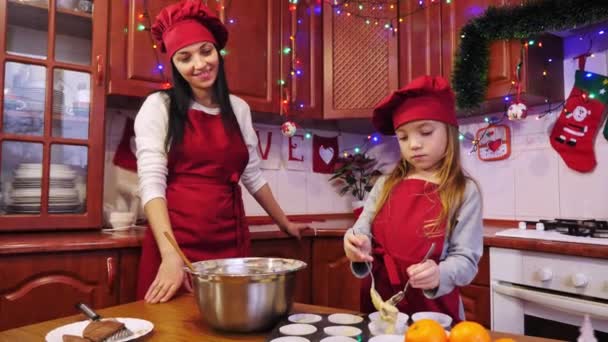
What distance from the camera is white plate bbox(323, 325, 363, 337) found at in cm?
65

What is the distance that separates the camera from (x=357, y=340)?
0.62 meters

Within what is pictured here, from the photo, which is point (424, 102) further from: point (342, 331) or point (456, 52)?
point (456, 52)

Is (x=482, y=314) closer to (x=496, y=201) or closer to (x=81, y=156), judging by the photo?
(x=496, y=201)

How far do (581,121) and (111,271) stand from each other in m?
1.76

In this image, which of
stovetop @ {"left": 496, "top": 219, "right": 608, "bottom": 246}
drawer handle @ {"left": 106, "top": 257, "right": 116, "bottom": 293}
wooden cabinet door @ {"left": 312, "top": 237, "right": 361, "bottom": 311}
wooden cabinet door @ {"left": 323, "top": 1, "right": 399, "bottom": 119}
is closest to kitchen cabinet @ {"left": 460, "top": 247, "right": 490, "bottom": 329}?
stovetop @ {"left": 496, "top": 219, "right": 608, "bottom": 246}

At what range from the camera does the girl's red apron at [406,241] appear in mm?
982

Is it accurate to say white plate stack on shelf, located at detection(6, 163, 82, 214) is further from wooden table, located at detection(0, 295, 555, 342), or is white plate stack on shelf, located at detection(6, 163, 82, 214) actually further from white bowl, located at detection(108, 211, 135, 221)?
wooden table, located at detection(0, 295, 555, 342)

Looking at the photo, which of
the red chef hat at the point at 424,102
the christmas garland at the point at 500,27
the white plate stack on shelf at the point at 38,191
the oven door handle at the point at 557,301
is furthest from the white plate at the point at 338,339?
the christmas garland at the point at 500,27

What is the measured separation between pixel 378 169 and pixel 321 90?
62 centimetres

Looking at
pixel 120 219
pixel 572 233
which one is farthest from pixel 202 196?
pixel 572 233

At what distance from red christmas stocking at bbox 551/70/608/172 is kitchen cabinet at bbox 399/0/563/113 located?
0.23 ft

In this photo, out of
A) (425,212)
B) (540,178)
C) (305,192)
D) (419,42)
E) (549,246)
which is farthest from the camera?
(305,192)

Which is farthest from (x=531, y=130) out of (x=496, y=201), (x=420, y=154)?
(x=420, y=154)

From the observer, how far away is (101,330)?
0.62 meters
